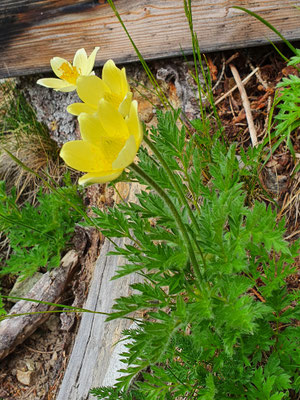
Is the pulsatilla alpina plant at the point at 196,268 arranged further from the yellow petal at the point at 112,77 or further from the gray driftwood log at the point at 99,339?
the gray driftwood log at the point at 99,339

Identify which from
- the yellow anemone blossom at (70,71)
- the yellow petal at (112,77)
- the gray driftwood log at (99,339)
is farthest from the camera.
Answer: the gray driftwood log at (99,339)

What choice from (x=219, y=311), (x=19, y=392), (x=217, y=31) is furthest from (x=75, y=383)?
(x=217, y=31)

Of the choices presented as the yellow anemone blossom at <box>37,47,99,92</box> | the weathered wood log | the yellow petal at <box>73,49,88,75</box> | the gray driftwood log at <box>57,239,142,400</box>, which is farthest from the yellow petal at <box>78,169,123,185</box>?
the weathered wood log

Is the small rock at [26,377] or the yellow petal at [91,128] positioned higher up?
the yellow petal at [91,128]

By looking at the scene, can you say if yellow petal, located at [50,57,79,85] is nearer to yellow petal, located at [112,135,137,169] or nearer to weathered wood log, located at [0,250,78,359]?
yellow petal, located at [112,135,137,169]

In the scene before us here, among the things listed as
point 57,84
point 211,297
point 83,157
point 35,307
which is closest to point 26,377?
point 35,307

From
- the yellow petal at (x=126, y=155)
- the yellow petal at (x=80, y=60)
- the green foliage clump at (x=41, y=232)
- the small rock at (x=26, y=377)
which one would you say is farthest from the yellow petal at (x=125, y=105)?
the small rock at (x=26, y=377)

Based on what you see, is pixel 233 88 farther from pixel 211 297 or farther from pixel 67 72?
pixel 211 297
